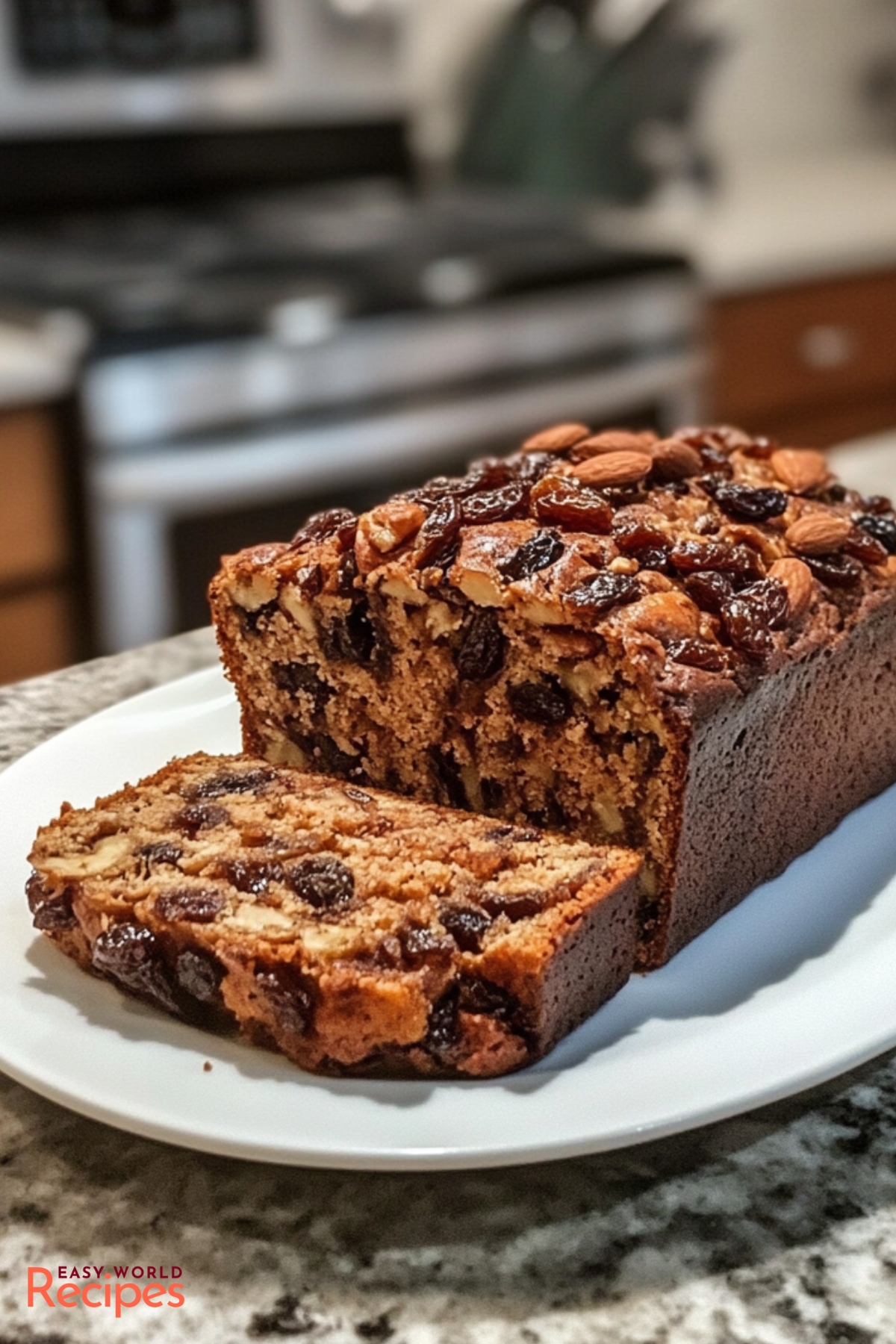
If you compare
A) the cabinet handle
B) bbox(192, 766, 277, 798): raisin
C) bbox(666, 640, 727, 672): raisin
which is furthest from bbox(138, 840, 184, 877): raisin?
the cabinet handle

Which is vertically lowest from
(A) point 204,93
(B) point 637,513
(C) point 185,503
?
(C) point 185,503

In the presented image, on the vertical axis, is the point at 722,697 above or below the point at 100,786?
above

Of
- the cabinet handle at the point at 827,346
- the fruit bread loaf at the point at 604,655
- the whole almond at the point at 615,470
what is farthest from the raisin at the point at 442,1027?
the cabinet handle at the point at 827,346

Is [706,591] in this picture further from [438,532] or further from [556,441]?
[556,441]

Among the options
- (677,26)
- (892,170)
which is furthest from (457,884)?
(892,170)

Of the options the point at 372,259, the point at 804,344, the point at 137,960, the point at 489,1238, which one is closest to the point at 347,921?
the point at 137,960

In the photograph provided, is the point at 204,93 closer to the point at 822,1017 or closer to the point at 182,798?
the point at 182,798

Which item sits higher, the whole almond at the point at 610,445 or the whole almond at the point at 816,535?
the whole almond at the point at 610,445

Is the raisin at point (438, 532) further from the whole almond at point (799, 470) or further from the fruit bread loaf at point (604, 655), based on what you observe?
the whole almond at point (799, 470)
